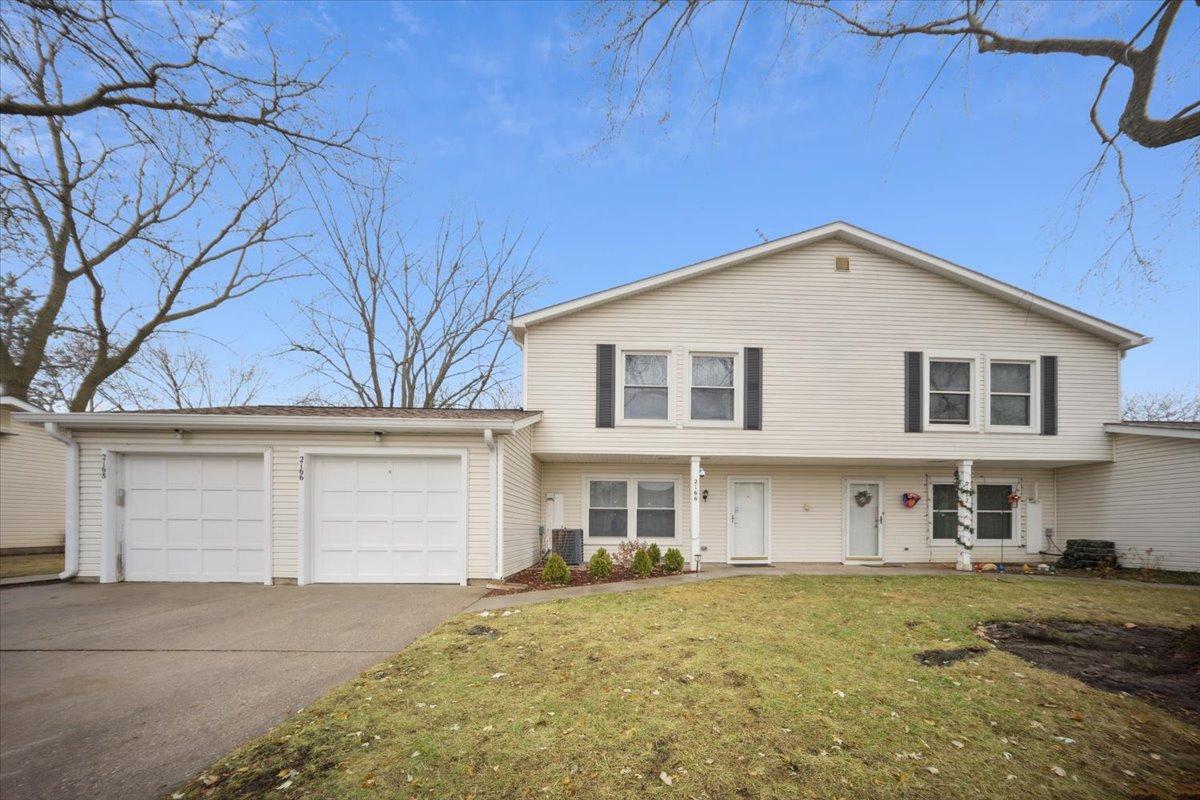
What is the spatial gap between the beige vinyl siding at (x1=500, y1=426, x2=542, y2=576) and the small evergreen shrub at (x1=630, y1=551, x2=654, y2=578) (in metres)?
2.23

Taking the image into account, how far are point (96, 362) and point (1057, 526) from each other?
88.9ft

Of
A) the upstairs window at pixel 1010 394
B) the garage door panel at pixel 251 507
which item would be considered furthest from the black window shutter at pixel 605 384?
the upstairs window at pixel 1010 394

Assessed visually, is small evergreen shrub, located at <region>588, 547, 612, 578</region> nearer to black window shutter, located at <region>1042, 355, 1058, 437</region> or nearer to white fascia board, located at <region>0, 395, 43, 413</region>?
black window shutter, located at <region>1042, 355, 1058, 437</region>

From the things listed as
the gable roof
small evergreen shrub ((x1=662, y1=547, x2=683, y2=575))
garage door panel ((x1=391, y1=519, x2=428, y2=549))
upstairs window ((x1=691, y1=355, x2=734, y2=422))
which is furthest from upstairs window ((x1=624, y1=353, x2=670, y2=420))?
garage door panel ((x1=391, y1=519, x2=428, y2=549))

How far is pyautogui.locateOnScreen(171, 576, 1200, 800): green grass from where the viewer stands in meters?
2.90

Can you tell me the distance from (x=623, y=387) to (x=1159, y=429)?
34.5 feet

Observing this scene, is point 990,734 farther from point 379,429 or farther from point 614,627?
Answer: point 379,429

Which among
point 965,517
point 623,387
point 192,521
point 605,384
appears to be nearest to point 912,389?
point 965,517

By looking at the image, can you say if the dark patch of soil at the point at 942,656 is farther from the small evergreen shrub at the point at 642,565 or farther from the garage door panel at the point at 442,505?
the garage door panel at the point at 442,505

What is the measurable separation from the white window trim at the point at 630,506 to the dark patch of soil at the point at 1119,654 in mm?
6138

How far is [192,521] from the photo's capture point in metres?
8.71

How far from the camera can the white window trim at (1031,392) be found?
35.3ft

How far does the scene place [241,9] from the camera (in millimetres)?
4723

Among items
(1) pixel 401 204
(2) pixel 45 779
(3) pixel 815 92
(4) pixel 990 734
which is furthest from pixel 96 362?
(4) pixel 990 734
